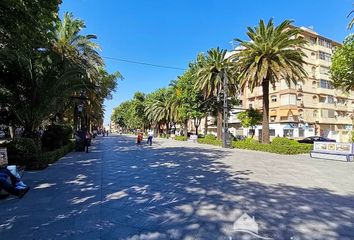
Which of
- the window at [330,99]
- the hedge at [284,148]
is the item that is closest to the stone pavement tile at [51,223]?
the hedge at [284,148]

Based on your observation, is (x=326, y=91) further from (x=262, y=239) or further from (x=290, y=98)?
(x=262, y=239)

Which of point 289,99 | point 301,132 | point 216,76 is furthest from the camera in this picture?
point 301,132

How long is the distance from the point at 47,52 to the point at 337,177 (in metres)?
16.6

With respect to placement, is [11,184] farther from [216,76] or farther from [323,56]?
[323,56]

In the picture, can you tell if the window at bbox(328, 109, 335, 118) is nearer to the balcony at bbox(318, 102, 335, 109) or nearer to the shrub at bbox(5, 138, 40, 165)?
the balcony at bbox(318, 102, 335, 109)

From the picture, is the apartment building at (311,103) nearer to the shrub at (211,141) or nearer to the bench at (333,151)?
the shrub at (211,141)

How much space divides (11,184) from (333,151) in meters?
18.9

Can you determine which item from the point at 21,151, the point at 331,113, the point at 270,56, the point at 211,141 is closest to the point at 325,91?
the point at 331,113

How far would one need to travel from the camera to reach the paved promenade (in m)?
5.09

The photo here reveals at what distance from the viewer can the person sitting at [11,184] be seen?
727 cm

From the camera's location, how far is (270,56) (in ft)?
80.6

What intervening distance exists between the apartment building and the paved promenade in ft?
129

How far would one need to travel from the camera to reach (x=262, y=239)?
15.7ft

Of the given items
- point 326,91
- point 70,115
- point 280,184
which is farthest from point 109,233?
point 326,91
